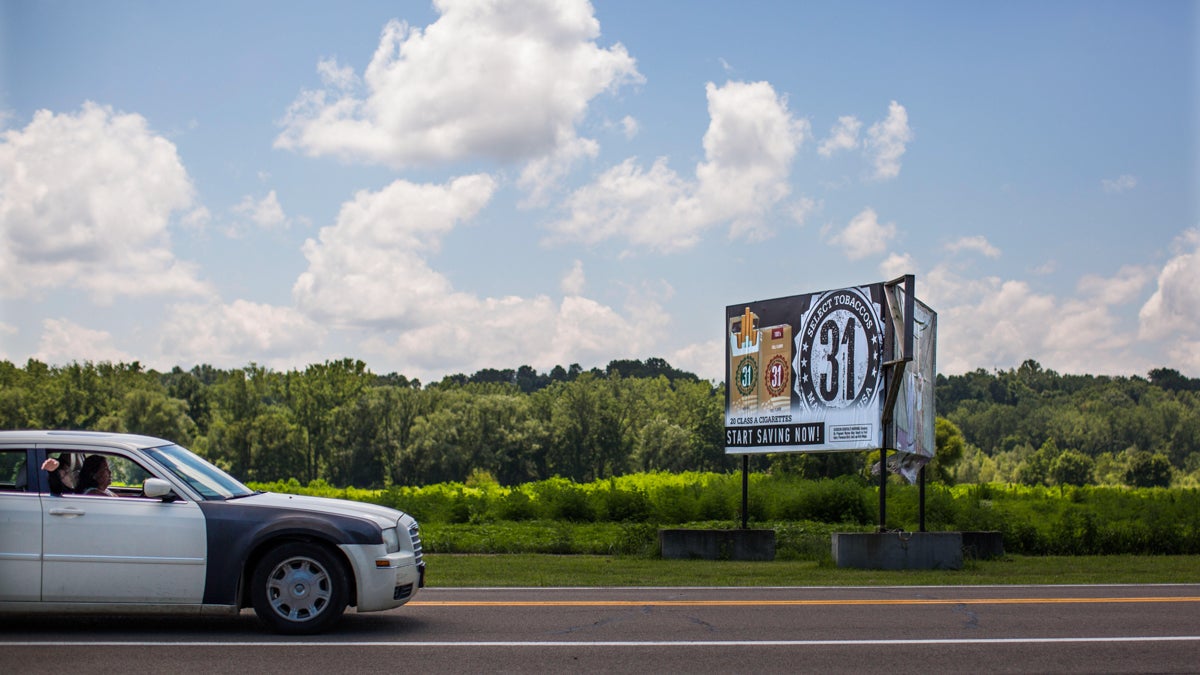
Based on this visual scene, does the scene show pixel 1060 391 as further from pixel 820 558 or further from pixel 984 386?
pixel 820 558

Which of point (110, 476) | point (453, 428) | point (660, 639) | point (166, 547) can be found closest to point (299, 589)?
point (166, 547)

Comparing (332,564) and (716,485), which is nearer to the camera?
(332,564)

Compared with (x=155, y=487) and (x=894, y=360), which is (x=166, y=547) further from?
(x=894, y=360)

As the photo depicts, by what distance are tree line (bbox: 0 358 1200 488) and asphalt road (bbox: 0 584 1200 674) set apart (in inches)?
3837

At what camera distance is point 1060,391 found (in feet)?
620

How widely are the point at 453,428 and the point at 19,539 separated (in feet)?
383

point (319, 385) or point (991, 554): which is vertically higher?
point (319, 385)

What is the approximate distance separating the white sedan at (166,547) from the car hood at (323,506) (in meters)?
0.04

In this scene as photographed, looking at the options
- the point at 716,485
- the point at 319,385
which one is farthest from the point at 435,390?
the point at 716,485

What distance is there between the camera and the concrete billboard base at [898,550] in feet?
62.7

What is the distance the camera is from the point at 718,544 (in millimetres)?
Result: 22750

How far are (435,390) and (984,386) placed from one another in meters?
92.6

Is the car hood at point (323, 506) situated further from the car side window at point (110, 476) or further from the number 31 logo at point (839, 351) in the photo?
the number 31 logo at point (839, 351)

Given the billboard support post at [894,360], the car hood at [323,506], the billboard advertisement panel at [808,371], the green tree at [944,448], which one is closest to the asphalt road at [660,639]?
the car hood at [323,506]
